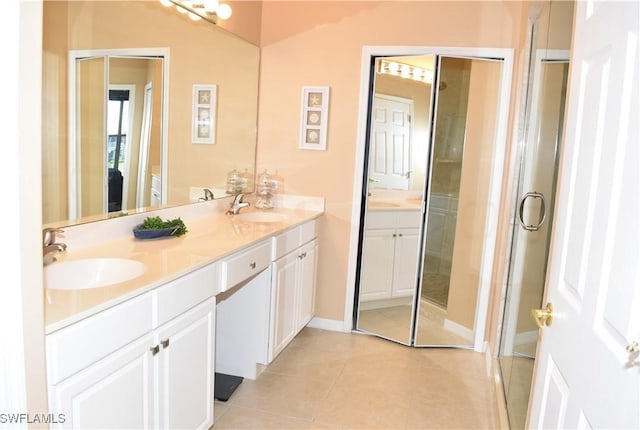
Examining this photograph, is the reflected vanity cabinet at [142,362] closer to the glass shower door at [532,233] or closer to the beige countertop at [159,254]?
the beige countertop at [159,254]

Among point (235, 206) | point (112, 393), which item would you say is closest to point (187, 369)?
point (112, 393)

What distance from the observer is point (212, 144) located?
9.81 feet

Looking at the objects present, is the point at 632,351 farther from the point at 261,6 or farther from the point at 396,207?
the point at 261,6

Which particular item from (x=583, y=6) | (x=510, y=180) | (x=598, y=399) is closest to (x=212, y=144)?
(x=510, y=180)

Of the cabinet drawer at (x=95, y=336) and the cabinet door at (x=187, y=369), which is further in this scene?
the cabinet door at (x=187, y=369)

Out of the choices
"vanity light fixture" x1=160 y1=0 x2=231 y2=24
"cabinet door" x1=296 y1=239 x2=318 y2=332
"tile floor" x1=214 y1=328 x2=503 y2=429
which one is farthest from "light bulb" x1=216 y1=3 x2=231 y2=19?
"tile floor" x1=214 y1=328 x2=503 y2=429

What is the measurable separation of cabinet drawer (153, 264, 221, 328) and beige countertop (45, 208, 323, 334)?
0.03 m

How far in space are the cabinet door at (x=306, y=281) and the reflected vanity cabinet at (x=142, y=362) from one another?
1.14 metres

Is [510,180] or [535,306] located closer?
[535,306]

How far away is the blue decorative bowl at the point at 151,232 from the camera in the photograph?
2.14m

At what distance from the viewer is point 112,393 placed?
1.38 m

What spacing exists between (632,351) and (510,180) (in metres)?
2.41

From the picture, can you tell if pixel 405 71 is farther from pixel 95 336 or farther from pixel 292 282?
pixel 95 336

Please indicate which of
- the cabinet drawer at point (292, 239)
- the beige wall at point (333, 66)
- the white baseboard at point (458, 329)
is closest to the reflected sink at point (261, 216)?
the cabinet drawer at point (292, 239)
